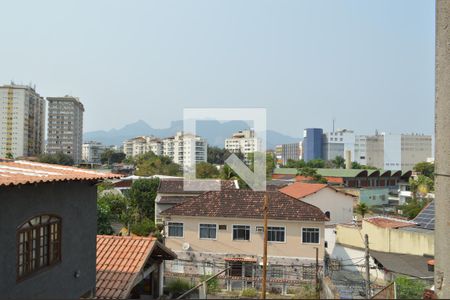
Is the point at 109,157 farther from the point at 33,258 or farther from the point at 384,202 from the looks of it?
the point at 33,258

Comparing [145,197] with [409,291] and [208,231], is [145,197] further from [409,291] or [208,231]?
[409,291]

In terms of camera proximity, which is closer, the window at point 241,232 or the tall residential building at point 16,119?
the window at point 241,232

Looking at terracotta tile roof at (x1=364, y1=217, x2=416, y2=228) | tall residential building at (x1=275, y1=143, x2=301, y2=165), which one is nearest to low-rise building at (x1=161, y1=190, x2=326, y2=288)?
terracotta tile roof at (x1=364, y1=217, x2=416, y2=228)

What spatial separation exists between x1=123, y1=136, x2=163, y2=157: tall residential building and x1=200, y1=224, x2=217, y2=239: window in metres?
69.2

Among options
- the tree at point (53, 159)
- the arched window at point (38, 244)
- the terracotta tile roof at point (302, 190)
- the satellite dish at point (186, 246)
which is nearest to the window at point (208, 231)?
the satellite dish at point (186, 246)

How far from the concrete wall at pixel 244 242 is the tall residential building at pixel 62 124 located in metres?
71.1

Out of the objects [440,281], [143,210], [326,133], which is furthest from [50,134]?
[440,281]

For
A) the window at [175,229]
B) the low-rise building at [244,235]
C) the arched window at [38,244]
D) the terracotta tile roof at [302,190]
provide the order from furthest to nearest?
the terracotta tile roof at [302,190] → the window at [175,229] → the low-rise building at [244,235] → the arched window at [38,244]

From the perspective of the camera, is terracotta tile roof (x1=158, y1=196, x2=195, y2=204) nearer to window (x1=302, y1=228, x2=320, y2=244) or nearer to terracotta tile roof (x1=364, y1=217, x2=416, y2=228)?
window (x1=302, y1=228, x2=320, y2=244)

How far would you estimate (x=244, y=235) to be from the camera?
15.7 meters

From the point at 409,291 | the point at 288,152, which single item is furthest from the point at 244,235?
the point at 288,152

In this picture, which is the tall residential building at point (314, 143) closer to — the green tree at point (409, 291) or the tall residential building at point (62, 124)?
the tall residential building at point (62, 124)

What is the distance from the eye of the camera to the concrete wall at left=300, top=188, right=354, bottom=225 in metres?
22.6

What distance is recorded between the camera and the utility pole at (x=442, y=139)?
4988 mm
